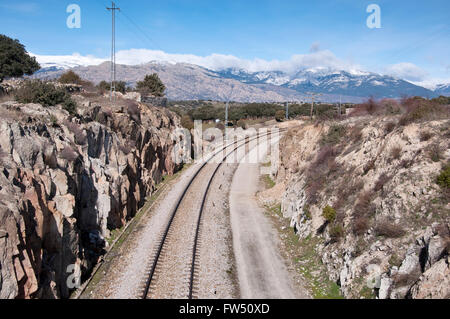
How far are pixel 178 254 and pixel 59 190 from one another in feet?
19.8

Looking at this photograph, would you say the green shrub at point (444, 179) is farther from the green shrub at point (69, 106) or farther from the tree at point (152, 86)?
the tree at point (152, 86)

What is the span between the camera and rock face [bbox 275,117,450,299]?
35.3 feet

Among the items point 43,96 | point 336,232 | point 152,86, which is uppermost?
point 152,86

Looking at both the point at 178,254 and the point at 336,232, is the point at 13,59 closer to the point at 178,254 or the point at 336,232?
the point at 178,254

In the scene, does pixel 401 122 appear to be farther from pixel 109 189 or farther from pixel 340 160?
pixel 109 189

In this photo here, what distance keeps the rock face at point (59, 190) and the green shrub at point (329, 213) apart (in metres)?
11.1

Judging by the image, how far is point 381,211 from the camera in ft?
45.8

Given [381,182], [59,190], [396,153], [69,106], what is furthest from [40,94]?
[396,153]

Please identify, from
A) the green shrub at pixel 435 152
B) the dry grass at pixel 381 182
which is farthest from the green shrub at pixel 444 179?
the dry grass at pixel 381 182

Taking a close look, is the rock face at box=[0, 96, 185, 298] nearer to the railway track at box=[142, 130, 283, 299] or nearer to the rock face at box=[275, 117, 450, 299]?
the railway track at box=[142, 130, 283, 299]

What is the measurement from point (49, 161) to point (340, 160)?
16.1 meters

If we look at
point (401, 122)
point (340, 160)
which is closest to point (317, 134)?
point (340, 160)

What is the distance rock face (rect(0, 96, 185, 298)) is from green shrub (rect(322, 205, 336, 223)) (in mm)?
11063

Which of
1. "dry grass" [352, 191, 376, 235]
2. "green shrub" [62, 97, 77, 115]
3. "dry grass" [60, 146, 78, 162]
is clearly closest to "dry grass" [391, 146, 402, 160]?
"dry grass" [352, 191, 376, 235]
